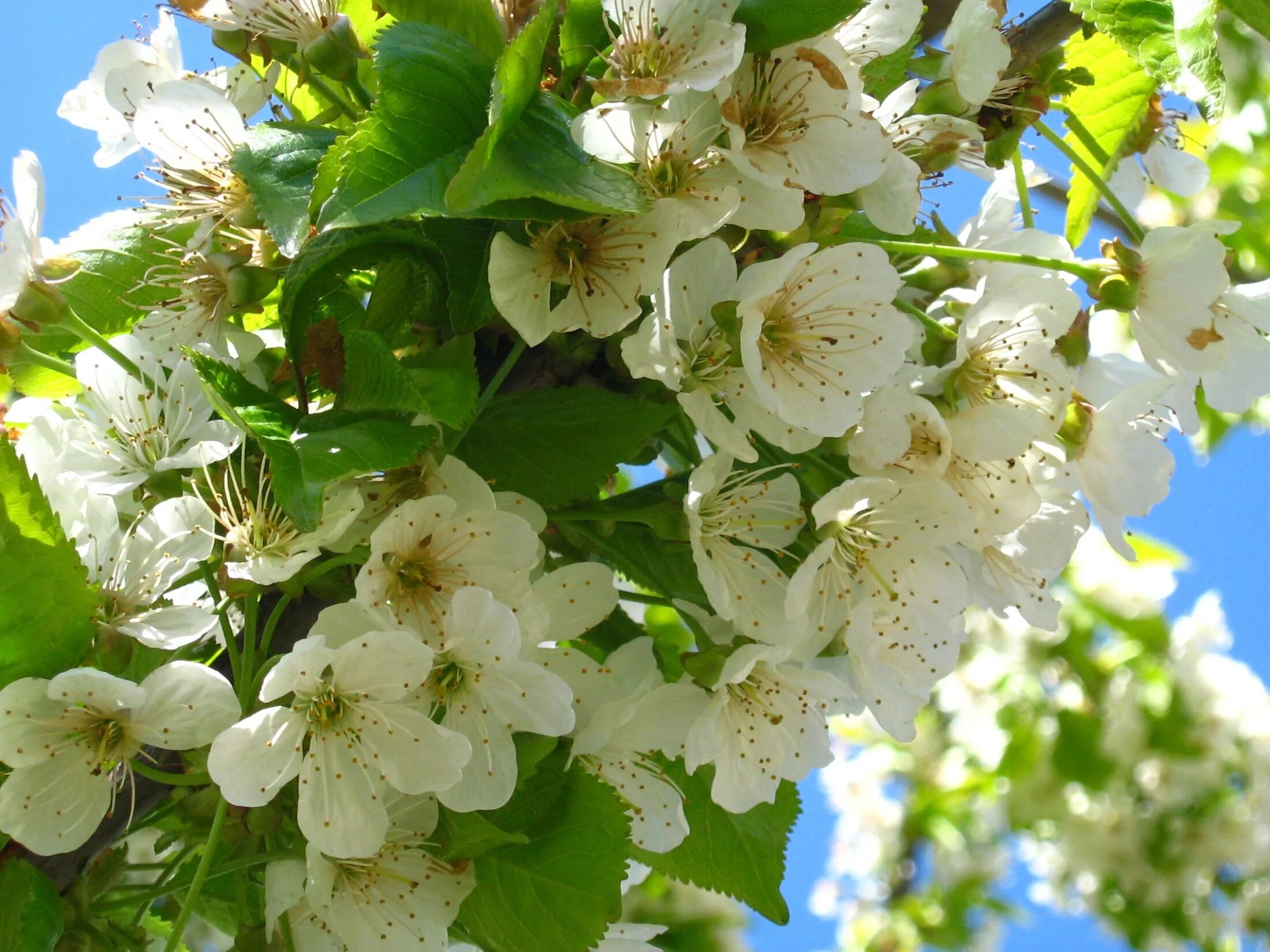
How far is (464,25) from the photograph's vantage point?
0.74m

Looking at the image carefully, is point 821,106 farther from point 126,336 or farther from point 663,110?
point 126,336

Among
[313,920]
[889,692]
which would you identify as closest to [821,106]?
[889,692]

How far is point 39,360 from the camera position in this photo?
0.80 m

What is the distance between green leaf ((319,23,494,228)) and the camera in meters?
0.60

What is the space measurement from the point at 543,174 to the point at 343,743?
337mm

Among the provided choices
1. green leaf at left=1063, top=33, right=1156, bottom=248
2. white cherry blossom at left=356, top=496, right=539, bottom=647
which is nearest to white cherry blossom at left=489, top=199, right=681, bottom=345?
white cherry blossom at left=356, top=496, right=539, bottom=647

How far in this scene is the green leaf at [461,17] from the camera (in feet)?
2.40

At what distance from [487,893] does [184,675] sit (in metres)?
0.23

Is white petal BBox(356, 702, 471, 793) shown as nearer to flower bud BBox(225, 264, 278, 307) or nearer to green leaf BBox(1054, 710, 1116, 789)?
flower bud BBox(225, 264, 278, 307)

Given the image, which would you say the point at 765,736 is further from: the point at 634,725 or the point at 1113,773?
the point at 1113,773

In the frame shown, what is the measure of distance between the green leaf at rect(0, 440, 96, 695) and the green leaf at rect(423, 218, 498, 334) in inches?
9.8

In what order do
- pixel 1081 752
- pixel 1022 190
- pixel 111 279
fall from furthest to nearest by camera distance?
pixel 1081 752, pixel 1022 190, pixel 111 279

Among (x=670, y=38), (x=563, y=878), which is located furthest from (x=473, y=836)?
(x=670, y=38)

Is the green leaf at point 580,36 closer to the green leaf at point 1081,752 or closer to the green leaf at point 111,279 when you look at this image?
the green leaf at point 111,279
